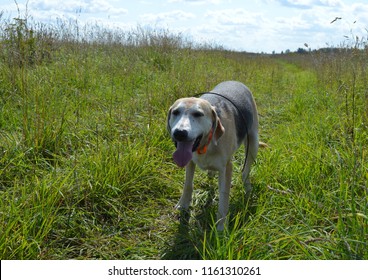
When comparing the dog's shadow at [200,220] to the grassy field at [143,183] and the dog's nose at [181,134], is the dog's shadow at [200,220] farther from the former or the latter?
the dog's nose at [181,134]

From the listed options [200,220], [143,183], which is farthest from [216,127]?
[143,183]

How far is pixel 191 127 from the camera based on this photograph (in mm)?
2859

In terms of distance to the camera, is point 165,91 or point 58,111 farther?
point 165,91

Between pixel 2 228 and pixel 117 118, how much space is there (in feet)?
8.77

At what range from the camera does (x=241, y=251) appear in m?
2.38

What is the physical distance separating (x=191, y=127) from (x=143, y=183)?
109cm

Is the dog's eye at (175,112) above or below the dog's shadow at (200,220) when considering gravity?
above

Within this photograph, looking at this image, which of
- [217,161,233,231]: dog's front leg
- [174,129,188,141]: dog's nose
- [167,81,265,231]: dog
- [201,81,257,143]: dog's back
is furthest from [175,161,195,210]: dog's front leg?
[174,129,188,141]: dog's nose

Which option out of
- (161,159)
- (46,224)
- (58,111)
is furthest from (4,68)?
(46,224)

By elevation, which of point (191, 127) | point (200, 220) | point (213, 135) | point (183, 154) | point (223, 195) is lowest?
point (200, 220)

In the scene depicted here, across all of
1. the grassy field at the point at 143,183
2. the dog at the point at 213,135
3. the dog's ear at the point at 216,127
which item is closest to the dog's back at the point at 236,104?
the dog at the point at 213,135

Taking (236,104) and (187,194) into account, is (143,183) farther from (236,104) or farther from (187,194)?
(236,104)

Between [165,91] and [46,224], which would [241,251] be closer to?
[46,224]

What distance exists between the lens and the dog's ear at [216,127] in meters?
3.16
